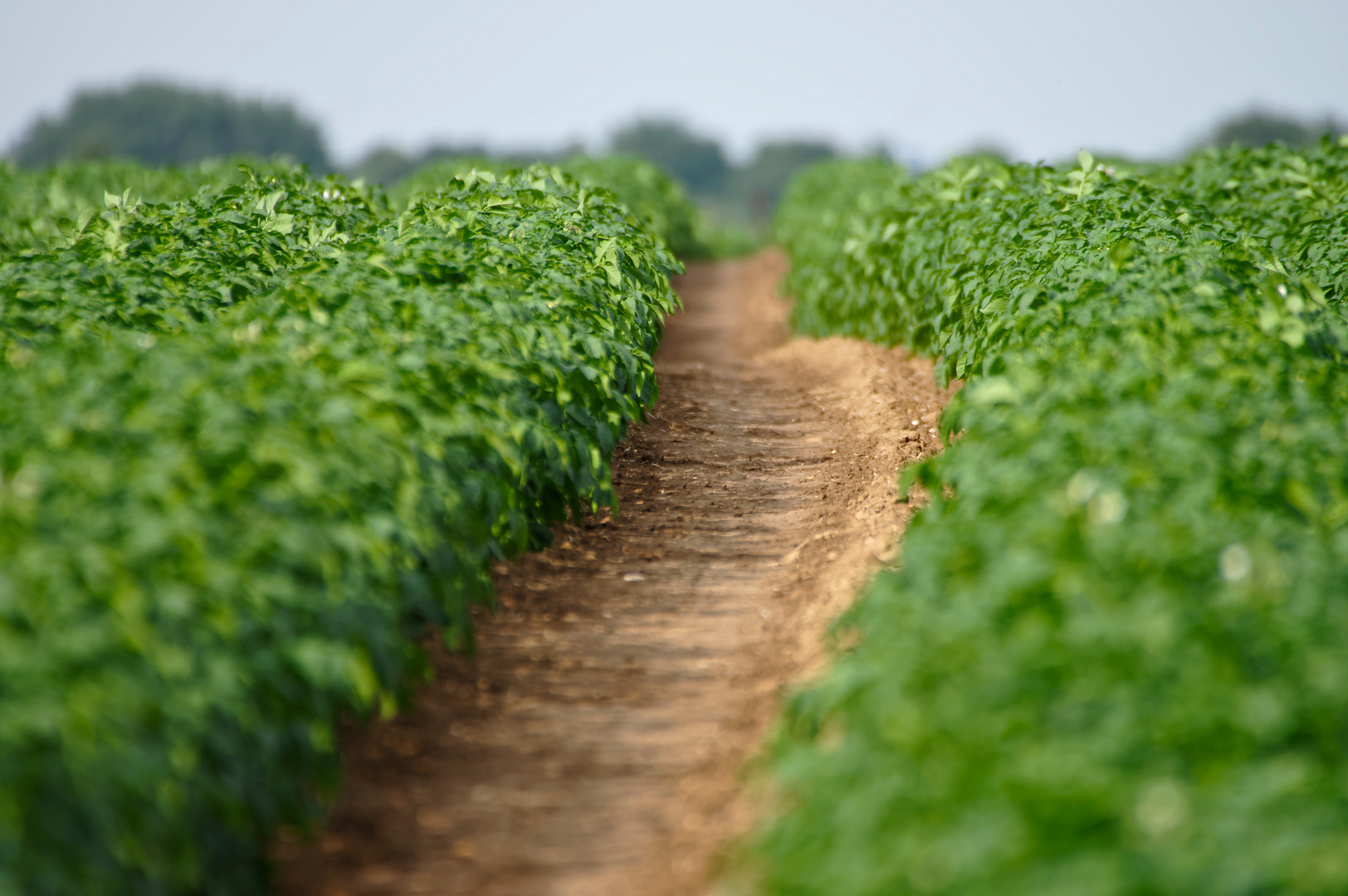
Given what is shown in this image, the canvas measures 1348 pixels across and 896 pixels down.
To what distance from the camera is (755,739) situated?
153 inches

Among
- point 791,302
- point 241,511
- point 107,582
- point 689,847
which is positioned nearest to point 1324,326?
point 689,847

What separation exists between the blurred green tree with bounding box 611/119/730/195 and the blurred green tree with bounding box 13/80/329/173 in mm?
37852

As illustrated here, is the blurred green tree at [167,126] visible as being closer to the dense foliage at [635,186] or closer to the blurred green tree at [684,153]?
the blurred green tree at [684,153]

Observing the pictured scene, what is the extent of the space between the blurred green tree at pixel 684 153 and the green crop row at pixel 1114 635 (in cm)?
10939

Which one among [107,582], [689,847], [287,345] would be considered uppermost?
[287,345]

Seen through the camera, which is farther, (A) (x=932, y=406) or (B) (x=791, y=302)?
(B) (x=791, y=302)

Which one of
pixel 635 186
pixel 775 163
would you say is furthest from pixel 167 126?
pixel 635 186

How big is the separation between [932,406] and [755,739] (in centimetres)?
453

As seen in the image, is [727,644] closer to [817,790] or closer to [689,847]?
[689,847]

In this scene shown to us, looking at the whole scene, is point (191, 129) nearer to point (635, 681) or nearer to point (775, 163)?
point (775, 163)

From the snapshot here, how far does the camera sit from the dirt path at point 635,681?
10.9 ft

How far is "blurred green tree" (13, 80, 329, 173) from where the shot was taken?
88.2 metres

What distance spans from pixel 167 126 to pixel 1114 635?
101872 millimetres

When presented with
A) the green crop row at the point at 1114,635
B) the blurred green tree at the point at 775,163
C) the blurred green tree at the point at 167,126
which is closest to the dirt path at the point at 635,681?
the green crop row at the point at 1114,635
